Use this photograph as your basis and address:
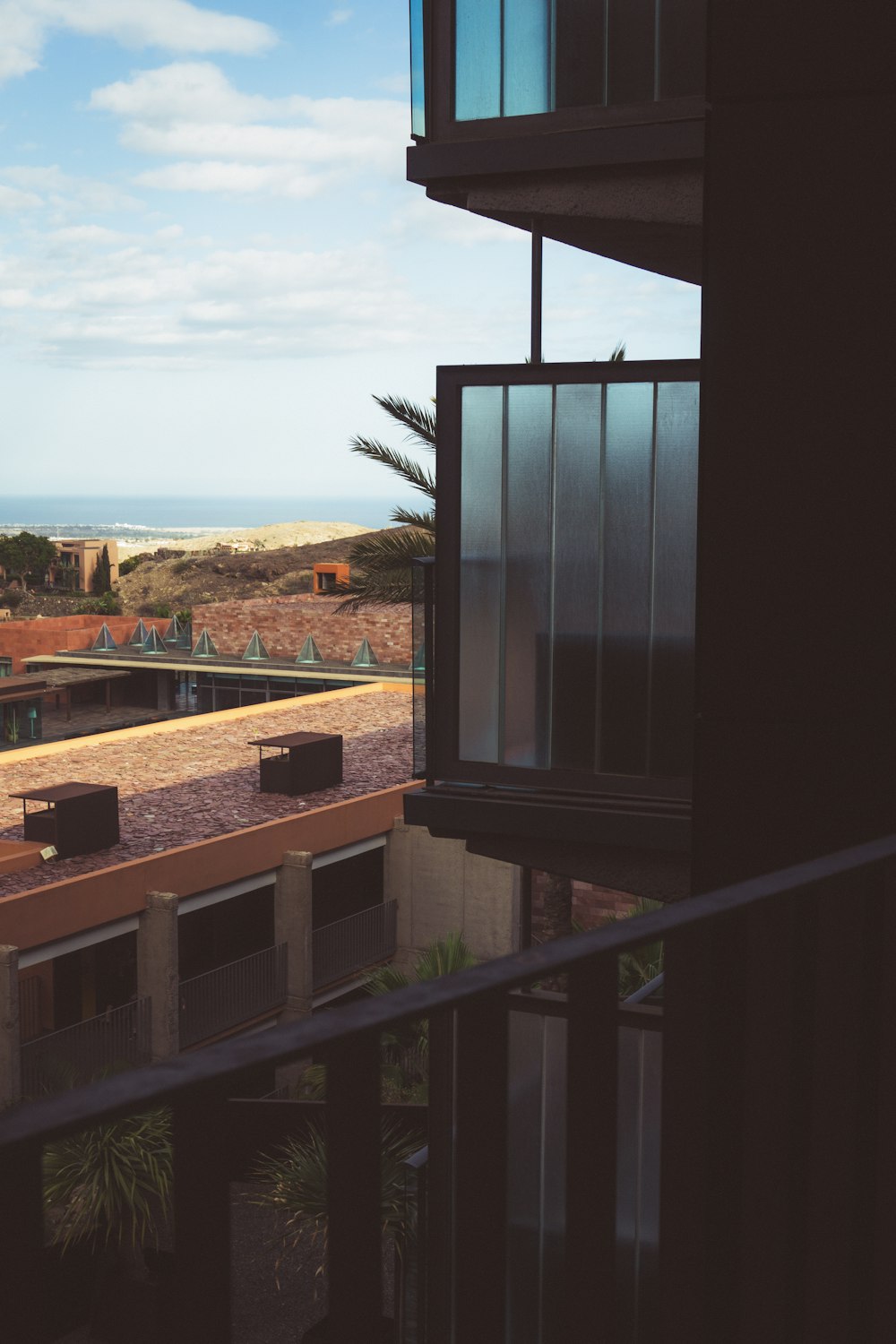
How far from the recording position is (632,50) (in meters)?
6.65

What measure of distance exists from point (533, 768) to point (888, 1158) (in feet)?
14.3

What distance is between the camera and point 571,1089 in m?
2.00

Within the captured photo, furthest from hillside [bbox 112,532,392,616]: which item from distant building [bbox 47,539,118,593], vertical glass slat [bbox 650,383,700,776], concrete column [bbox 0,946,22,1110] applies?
vertical glass slat [bbox 650,383,700,776]

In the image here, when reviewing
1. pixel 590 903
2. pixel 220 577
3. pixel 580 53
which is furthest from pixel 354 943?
pixel 220 577


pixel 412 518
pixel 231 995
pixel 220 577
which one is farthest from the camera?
pixel 220 577

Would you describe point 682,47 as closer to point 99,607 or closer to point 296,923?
point 296,923

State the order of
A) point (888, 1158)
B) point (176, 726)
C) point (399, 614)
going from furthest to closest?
1. point (399, 614)
2. point (176, 726)
3. point (888, 1158)

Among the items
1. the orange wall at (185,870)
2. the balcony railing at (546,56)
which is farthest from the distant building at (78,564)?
the balcony railing at (546,56)

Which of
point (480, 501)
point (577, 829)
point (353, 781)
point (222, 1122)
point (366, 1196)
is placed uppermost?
point (480, 501)

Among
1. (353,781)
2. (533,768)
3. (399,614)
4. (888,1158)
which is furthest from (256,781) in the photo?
(888,1158)

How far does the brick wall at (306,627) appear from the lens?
144ft

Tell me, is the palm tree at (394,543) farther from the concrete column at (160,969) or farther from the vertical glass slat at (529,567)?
the vertical glass slat at (529,567)

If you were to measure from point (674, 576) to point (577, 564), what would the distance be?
1.66ft

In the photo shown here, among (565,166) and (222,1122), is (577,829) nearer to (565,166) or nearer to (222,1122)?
(565,166)
